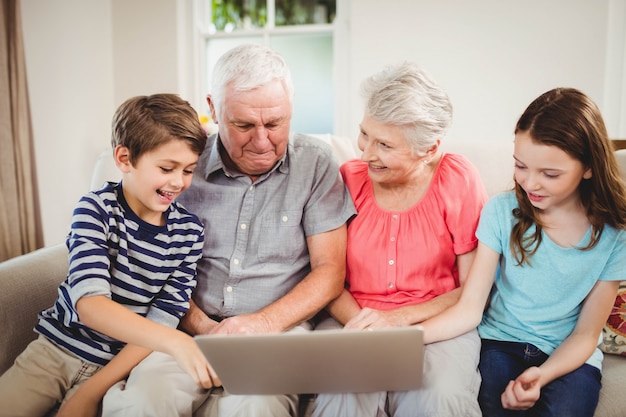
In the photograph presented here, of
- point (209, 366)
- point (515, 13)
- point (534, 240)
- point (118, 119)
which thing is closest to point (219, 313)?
point (209, 366)

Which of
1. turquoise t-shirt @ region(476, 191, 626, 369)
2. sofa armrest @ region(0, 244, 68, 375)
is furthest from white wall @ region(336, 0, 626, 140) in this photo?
sofa armrest @ region(0, 244, 68, 375)

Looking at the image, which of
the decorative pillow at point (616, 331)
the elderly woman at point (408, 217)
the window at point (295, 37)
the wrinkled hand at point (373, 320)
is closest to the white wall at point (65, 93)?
the window at point (295, 37)

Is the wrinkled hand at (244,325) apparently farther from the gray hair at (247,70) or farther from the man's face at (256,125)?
the gray hair at (247,70)

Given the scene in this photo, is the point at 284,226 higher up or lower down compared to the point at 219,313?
higher up

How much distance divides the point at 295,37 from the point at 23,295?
7.78 feet

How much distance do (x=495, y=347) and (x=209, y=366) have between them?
74cm

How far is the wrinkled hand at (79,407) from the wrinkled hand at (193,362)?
0.25 metres

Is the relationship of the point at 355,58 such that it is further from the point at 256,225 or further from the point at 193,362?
the point at 193,362

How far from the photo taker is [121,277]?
1318 mm

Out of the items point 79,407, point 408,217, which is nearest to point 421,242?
point 408,217

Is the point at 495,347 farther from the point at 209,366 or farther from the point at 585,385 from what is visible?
the point at 209,366

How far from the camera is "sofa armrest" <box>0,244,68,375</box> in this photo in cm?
140

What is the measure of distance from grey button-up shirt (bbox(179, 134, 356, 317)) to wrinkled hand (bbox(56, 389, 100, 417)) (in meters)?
0.41

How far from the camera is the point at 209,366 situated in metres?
1.17
